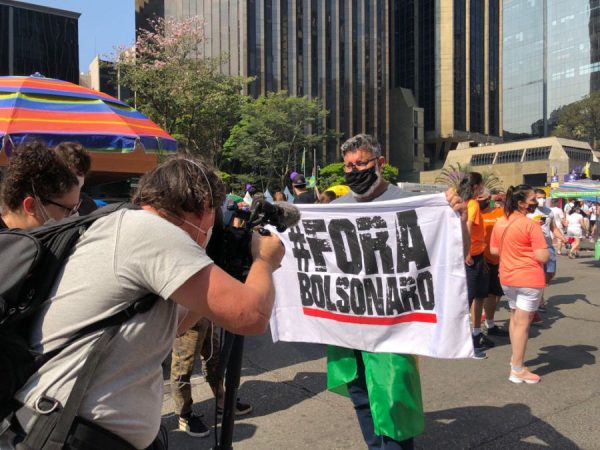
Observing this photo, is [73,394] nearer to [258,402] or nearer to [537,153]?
[258,402]

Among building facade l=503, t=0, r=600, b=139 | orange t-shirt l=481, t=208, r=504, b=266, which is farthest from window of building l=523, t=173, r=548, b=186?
orange t-shirt l=481, t=208, r=504, b=266

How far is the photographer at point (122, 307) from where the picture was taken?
137 centimetres

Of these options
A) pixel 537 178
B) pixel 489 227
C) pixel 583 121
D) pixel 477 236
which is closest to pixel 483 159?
pixel 537 178

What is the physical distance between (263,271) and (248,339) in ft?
16.3

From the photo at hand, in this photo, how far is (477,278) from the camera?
599cm

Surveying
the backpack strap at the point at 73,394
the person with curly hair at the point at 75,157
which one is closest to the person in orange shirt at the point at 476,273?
the person with curly hair at the point at 75,157

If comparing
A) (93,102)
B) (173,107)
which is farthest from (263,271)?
(173,107)

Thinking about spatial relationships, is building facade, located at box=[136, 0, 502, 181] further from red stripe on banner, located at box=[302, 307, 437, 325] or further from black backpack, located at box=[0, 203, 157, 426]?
black backpack, located at box=[0, 203, 157, 426]

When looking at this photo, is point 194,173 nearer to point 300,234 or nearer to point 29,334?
point 29,334

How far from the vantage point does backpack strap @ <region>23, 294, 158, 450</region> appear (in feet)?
4.41

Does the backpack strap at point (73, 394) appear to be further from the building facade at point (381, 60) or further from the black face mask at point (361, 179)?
the building facade at point (381, 60)

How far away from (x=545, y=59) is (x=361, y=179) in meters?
127

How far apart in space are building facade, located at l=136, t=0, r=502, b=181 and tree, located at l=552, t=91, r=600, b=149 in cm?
1511

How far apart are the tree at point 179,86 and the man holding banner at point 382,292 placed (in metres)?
21.6
